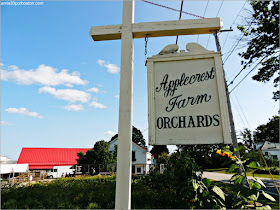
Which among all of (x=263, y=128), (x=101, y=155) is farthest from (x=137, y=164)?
(x=263, y=128)

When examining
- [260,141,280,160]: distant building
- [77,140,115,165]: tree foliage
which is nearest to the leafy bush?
[77,140,115,165]: tree foliage

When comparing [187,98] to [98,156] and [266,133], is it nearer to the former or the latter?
[98,156]

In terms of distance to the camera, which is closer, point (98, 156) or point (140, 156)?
point (98, 156)

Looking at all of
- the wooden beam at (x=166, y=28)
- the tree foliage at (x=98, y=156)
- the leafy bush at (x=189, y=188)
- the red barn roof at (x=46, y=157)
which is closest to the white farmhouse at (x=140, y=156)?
the tree foliage at (x=98, y=156)

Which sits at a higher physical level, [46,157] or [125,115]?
[125,115]

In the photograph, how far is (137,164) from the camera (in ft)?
83.8

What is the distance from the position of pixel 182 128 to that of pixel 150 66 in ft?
2.04

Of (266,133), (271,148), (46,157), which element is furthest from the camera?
(266,133)

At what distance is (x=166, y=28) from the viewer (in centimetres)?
163

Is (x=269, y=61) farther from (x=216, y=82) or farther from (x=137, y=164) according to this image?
(x=137, y=164)

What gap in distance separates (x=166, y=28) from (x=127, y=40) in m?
0.38

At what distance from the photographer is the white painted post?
1.35 meters

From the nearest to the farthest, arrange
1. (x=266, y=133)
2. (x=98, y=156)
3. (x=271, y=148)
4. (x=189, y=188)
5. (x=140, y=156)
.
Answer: (x=189, y=188)
(x=98, y=156)
(x=140, y=156)
(x=271, y=148)
(x=266, y=133)

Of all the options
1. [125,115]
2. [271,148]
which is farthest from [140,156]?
[271,148]
